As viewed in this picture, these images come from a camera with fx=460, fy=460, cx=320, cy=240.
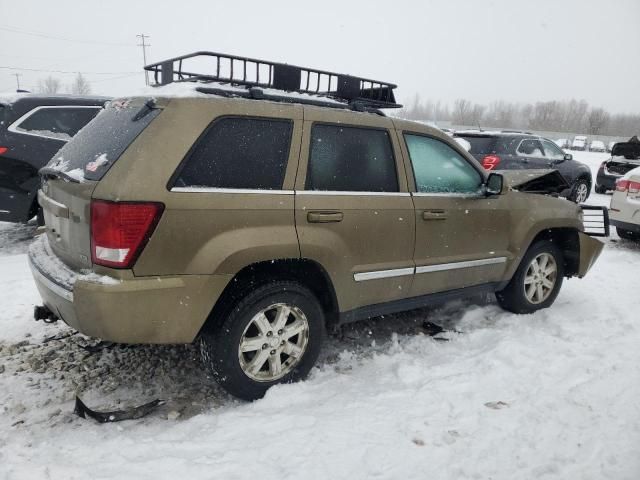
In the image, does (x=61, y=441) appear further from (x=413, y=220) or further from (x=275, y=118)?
(x=413, y=220)

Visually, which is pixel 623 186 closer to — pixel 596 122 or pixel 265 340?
pixel 265 340

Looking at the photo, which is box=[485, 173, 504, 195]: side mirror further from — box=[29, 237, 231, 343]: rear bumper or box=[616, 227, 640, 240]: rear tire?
box=[616, 227, 640, 240]: rear tire

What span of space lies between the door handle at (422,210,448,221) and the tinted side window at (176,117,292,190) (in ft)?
3.93

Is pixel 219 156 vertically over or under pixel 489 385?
over

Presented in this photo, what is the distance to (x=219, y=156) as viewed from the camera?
263cm

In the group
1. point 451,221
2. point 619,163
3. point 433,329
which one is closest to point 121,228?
point 451,221

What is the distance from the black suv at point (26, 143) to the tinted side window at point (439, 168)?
4575 millimetres

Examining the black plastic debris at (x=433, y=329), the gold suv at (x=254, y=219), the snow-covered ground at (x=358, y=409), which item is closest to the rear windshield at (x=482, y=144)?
the snow-covered ground at (x=358, y=409)

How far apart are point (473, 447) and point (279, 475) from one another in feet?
3.53

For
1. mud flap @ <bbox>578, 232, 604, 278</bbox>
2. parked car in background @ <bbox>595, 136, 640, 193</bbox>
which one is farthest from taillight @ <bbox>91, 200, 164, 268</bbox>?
parked car in background @ <bbox>595, 136, 640, 193</bbox>

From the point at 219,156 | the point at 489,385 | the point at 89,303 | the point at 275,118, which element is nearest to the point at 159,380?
the point at 89,303

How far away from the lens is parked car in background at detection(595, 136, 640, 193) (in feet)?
40.7

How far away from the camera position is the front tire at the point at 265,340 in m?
2.71

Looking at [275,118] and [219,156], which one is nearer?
[219,156]
